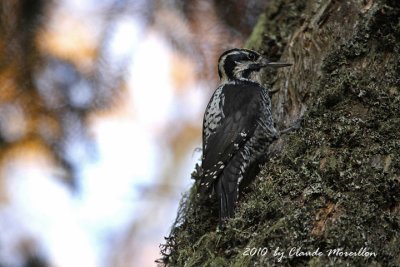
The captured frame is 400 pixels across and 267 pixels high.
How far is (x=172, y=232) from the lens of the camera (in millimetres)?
3449

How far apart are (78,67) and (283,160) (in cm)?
170

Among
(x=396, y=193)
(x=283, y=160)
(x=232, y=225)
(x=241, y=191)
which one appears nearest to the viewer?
(x=396, y=193)

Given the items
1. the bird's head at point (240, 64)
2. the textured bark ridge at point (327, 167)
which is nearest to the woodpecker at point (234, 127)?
the bird's head at point (240, 64)

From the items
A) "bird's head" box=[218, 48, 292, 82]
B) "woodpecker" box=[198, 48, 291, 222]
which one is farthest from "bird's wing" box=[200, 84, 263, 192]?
"bird's head" box=[218, 48, 292, 82]

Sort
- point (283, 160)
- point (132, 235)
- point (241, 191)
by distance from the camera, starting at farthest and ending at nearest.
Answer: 1. point (132, 235)
2. point (241, 191)
3. point (283, 160)

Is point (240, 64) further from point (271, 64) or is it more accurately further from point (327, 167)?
point (327, 167)

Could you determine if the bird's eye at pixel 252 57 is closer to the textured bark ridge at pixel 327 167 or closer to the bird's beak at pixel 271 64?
the bird's beak at pixel 271 64

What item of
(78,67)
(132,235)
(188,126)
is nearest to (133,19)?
(78,67)

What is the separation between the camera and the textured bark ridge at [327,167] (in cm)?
242

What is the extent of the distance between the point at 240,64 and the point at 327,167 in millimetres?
1603

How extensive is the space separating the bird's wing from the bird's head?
0.15 meters

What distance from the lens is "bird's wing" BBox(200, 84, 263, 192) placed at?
138 inches

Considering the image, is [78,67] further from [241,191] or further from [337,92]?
[337,92]

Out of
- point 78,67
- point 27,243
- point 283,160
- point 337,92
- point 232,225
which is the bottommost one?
point 232,225
